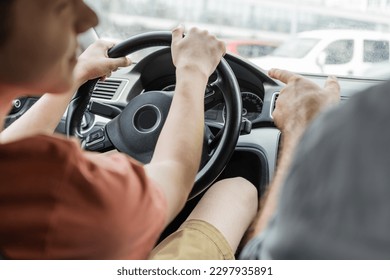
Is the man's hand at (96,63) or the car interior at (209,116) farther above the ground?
the man's hand at (96,63)

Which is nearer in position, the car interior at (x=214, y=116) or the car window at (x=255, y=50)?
the car interior at (x=214, y=116)

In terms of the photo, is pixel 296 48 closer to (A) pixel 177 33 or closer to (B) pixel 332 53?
(B) pixel 332 53

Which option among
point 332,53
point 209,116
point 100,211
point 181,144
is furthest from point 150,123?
point 332,53

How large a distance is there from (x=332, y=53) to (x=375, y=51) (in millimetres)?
110

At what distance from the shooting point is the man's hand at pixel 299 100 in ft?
2.68

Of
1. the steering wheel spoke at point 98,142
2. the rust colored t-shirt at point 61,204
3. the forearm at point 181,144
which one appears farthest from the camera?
the steering wheel spoke at point 98,142

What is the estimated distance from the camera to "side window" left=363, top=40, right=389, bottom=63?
135 cm

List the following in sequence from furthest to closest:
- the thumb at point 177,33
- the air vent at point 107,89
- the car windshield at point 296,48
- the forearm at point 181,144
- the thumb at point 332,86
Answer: the car windshield at point 296,48 < the air vent at point 107,89 < the thumb at point 177,33 < the thumb at point 332,86 < the forearm at point 181,144

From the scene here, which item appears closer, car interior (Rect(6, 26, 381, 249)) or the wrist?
the wrist

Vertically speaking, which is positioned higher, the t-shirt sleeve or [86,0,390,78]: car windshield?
[86,0,390,78]: car windshield

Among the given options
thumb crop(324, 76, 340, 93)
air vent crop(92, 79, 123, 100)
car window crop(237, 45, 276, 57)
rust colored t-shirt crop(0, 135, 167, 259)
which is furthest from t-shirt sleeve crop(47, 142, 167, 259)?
car window crop(237, 45, 276, 57)

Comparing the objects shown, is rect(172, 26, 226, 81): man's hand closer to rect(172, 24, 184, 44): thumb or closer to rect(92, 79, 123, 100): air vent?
rect(172, 24, 184, 44): thumb

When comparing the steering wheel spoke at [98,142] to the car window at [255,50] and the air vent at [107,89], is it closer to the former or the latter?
the air vent at [107,89]

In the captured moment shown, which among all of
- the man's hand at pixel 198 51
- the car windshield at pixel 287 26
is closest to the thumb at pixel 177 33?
the man's hand at pixel 198 51
